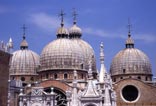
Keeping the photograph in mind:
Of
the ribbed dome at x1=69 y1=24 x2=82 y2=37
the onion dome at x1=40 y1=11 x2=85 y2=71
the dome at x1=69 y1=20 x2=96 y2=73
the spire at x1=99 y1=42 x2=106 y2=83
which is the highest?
the ribbed dome at x1=69 y1=24 x2=82 y2=37

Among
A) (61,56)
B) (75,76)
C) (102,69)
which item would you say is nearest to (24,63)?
(61,56)

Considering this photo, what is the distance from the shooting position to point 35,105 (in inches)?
2082

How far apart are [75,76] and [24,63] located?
934 inches

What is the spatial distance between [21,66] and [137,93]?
61.5ft

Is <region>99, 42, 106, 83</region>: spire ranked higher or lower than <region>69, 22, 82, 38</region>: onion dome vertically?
lower

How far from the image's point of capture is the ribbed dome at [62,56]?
58094mm

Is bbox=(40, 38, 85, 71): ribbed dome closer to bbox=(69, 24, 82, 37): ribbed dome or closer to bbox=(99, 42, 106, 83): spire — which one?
bbox=(69, 24, 82, 37): ribbed dome

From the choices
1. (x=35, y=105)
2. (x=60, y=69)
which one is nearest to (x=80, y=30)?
(x=60, y=69)

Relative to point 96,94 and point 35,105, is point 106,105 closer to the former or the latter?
point 96,94

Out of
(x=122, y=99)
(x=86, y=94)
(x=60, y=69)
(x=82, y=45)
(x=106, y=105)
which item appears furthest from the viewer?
(x=82, y=45)

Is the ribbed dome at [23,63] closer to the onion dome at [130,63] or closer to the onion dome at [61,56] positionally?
the onion dome at [61,56]

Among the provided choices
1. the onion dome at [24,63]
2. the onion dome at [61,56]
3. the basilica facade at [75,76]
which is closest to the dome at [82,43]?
the basilica facade at [75,76]

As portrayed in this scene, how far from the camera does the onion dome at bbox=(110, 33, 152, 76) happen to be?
66062 mm

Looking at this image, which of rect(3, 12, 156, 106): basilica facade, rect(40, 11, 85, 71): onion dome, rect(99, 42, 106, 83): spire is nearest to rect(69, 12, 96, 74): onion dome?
rect(3, 12, 156, 106): basilica facade
